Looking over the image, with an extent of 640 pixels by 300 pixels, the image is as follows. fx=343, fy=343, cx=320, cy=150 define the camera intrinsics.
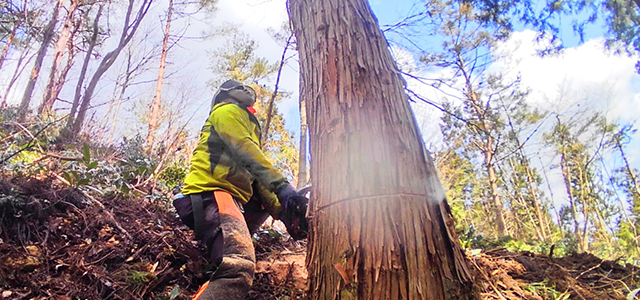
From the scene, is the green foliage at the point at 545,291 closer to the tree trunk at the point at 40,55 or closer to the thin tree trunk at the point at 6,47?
the tree trunk at the point at 40,55

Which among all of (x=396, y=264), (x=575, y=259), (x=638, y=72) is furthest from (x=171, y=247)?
(x=638, y=72)

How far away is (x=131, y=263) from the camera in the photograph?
238 centimetres

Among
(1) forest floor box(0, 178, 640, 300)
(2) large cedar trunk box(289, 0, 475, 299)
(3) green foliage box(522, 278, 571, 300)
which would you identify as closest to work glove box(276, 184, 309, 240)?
(1) forest floor box(0, 178, 640, 300)

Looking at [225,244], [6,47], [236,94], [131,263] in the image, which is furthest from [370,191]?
[6,47]

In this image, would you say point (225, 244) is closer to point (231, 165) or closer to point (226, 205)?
point (226, 205)

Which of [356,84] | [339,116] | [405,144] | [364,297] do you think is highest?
[356,84]

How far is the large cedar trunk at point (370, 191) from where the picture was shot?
1.02 meters

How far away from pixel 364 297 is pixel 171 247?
1989mm

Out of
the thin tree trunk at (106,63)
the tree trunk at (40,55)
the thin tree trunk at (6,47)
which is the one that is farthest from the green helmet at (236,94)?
the thin tree trunk at (6,47)

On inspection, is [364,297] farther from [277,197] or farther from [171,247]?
[171,247]

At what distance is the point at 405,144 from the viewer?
4.00ft

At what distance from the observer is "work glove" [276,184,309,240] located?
211 centimetres

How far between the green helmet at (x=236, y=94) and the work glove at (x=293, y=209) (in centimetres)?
77

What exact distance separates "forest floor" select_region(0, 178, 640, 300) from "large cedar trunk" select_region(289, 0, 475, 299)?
1.24 meters
